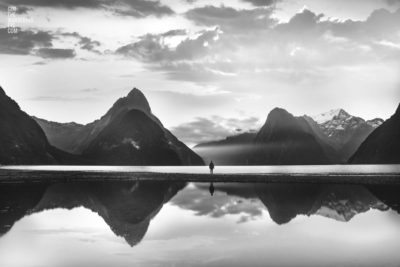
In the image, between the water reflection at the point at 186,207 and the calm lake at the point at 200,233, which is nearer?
the calm lake at the point at 200,233

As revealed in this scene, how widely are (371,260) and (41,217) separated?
24246mm

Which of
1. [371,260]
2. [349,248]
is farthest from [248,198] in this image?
[371,260]

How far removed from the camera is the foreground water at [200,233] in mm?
19266

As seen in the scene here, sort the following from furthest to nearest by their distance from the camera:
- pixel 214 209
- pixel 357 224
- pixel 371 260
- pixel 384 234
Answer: pixel 214 209
pixel 357 224
pixel 384 234
pixel 371 260

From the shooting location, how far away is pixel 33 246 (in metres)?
22.2

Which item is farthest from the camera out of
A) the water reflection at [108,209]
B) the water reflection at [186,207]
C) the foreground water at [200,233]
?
→ the water reflection at [186,207]

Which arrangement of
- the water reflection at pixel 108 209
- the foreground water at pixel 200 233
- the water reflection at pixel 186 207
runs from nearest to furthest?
the foreground water at pixel 200 233 → the water reflection at pixel 108 209 → the water reflection at pixel 186 207

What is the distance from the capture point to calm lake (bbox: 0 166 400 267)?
19.3 meters

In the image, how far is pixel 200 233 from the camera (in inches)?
1033

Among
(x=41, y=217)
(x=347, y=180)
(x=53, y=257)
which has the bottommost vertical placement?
(x=347, y=180)

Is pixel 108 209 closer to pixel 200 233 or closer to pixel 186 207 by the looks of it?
pixel 186 207

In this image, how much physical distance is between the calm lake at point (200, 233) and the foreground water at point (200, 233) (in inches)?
1.9

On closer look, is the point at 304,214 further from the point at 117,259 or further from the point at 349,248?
the point at 117,259

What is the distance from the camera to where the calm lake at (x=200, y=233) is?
63.2 ft
